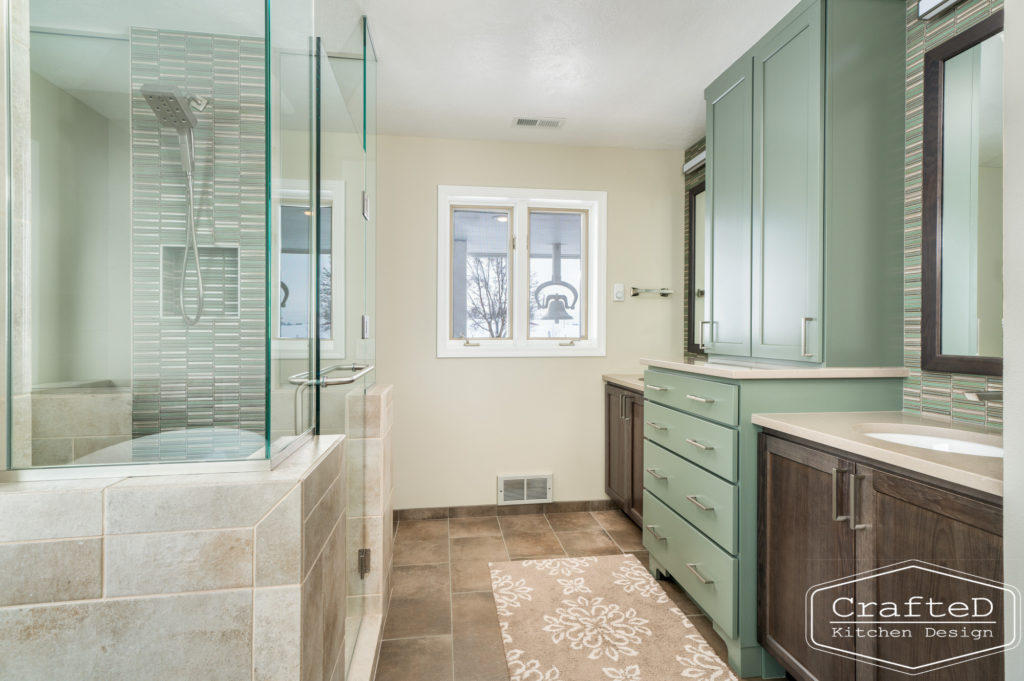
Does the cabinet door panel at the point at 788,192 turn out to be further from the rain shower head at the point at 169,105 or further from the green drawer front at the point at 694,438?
the rain shower head at the point at 169,105

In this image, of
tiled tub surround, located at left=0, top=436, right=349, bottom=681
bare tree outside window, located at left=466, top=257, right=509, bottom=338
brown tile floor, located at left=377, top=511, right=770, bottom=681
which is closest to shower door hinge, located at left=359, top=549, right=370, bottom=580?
brown tile floor, located at left=377, top=511, right=770, bottom=681

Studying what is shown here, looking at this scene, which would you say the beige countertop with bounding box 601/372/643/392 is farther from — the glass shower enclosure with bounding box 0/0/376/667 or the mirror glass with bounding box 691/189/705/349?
the glass shower enclosure with bounding box 0/0/376/667

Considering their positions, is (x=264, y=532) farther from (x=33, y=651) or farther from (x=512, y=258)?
(x=512, y=258)

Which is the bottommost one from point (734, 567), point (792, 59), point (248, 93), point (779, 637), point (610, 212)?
point (779, 637)

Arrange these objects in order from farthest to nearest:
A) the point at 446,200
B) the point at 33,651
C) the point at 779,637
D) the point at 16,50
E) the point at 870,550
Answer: the point at 446,200 → the point at 779,637 → the point at 870,550 → the point at 16,50 → the point at 33,651

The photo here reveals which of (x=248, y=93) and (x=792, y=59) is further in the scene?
(x=792, y=59)

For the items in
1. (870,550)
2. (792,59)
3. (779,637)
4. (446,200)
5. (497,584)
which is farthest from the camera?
(446,200)

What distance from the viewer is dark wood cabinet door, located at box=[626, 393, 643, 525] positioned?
2.78 m

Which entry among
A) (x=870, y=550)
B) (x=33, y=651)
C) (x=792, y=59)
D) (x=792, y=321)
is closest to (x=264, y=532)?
(x=33, y=651)

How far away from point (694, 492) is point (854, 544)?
67 cm

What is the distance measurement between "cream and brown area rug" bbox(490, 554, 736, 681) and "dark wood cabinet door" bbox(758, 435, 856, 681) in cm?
29

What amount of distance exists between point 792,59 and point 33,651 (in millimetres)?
2665

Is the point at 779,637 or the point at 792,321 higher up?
the point at 792,321

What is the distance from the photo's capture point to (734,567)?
169 centimetres
